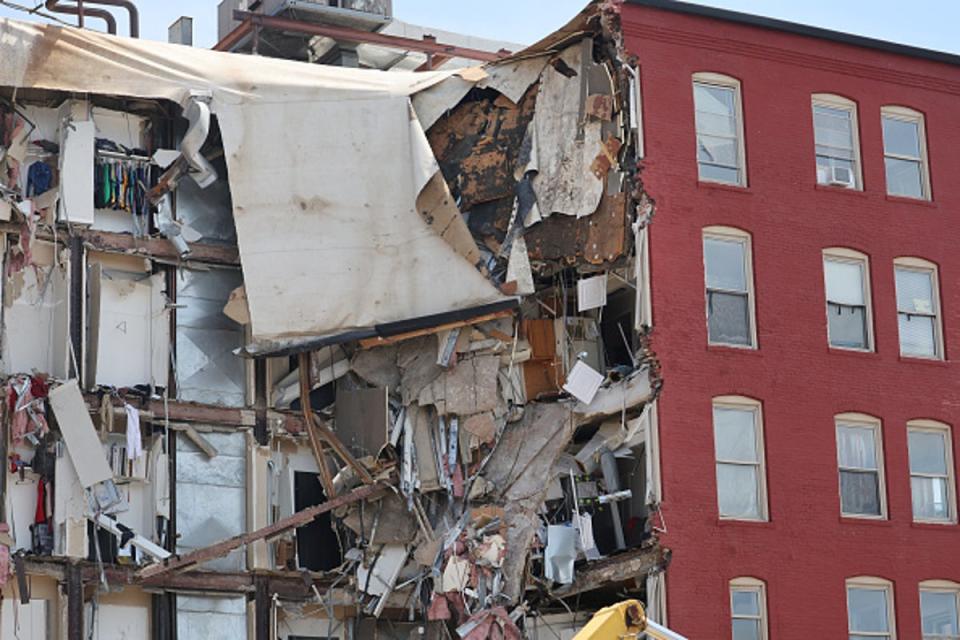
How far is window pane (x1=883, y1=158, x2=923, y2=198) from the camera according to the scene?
41.1m

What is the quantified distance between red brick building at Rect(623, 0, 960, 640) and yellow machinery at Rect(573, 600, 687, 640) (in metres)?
8.74

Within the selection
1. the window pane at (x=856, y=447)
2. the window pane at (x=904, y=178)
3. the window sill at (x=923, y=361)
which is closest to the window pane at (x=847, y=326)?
the window sill at (x=923, y=361)

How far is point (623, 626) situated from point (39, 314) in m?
15.6

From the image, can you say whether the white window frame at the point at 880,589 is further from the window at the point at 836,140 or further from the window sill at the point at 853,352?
the window at the point at 836,140

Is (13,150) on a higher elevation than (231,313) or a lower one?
higher

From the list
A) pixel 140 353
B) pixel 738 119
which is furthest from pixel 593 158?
pixel 140 353

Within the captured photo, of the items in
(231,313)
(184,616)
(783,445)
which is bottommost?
(184,616)

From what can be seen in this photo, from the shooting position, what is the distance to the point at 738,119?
39469mm

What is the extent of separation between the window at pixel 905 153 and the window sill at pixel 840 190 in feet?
2.95

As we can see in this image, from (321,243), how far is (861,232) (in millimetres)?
10643

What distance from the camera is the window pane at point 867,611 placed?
37.9 meters

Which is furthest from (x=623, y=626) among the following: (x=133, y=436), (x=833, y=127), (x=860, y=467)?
(x=833, y=127)

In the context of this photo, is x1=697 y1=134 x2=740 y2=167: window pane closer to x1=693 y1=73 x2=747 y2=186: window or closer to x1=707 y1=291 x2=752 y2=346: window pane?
x1=693 y1=73 x2=747 y2=186: window

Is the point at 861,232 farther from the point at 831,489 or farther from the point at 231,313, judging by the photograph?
the point at 231,313
